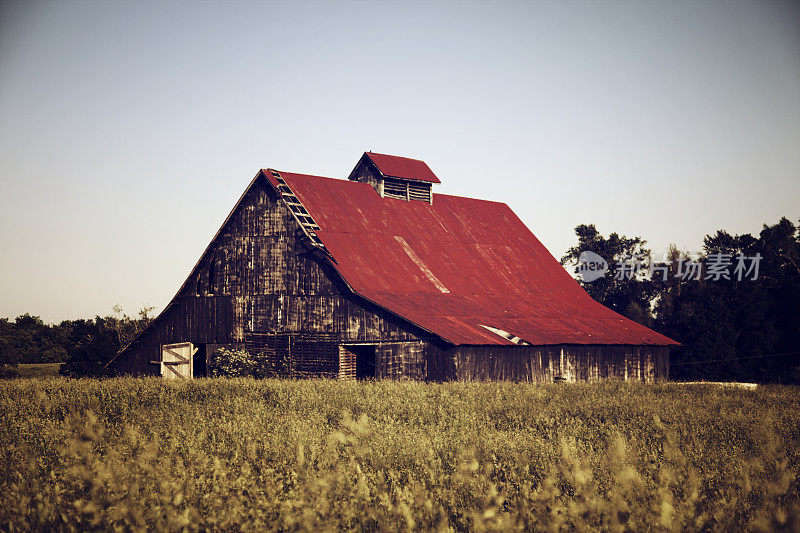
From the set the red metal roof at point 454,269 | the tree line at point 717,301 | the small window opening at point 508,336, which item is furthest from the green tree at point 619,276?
the small window opening at point 508,336

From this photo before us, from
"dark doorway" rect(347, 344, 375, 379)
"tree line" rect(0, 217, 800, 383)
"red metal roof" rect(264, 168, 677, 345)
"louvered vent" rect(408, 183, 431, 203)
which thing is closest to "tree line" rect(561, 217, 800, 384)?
"tree line" rect(0, 217, 800, 383)

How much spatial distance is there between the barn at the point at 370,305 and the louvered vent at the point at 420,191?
423mm

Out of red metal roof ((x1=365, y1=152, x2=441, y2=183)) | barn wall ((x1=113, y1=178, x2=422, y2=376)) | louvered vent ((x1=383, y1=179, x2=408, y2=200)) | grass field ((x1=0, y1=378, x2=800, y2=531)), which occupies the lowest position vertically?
grass field ((x1=0, y1=378, x2=800, y2=531))

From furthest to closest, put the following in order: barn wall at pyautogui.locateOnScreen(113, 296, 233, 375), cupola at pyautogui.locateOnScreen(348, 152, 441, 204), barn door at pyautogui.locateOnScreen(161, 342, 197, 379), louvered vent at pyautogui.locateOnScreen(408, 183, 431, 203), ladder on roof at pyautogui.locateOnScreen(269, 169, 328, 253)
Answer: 1. louvered vent at pyautogui.locateOnScreen(408, 183, 431, 203)
2. cupola at pyautogui.locateOnScreen(348, 152, 441, 204)
3. barn wall at pyautogui.locateOnScreen(113, 296, 233, 375)
4. barn door at pyautogui.locateOnScreen(161, 342, 197, 379)
5. ladder on roof at pyautogui.locateOnScreen(269, 169, 328, 253)

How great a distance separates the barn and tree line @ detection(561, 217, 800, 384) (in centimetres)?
1128

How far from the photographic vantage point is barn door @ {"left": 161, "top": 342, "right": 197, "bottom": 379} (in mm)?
28422

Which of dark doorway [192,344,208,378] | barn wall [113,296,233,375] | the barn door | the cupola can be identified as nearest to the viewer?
the barn door

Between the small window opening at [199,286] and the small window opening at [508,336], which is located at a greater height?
the small window opening at [199,286]

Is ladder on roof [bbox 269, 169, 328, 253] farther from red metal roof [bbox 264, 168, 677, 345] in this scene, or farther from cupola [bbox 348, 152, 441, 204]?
cupola [bbox 348, 152, 441, 204]

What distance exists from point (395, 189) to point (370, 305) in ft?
33.6

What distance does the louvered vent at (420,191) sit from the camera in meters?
35.5

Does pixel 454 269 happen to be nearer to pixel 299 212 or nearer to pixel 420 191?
Answer: pixel 420 191

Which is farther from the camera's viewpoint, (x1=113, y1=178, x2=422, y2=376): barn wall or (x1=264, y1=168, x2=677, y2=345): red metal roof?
(x1=264, y1=168, x2=677, y2=345): red metal roof

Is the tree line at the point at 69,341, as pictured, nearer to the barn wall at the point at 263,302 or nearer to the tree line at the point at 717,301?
the barn wall at the point at 263,302
